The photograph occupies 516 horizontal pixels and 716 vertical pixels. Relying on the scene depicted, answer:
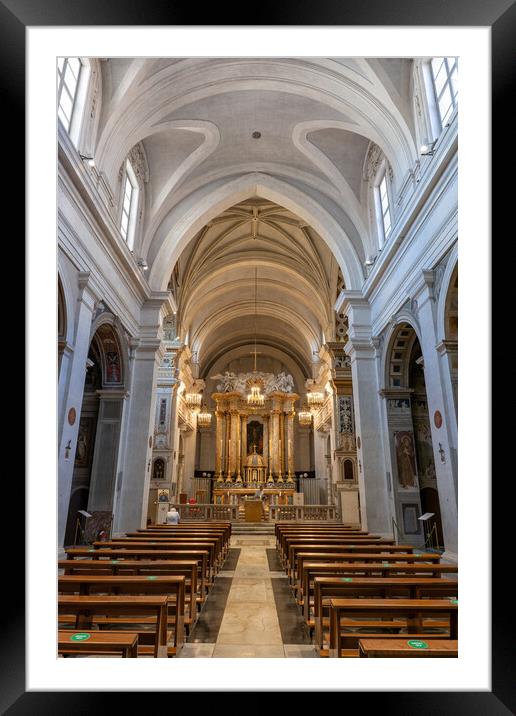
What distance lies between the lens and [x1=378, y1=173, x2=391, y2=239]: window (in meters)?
11.1

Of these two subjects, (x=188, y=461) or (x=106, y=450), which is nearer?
(x=106, y=450)

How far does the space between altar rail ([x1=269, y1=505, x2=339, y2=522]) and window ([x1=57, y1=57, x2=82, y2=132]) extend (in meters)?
13.5

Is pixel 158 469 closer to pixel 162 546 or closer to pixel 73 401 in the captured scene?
pixel 73 401

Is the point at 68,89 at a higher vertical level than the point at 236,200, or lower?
lower

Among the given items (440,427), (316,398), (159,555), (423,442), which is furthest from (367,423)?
(316,398)

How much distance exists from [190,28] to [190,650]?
4.40m

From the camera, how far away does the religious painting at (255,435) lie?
91.2 ft

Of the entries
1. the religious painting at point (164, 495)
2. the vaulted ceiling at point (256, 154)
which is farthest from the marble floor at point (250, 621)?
the religious painting at point (164, 495)

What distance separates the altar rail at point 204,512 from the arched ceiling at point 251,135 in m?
8.46

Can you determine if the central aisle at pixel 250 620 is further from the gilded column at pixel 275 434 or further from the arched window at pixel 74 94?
the gilded column at pixel 275 434

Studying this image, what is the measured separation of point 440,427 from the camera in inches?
292

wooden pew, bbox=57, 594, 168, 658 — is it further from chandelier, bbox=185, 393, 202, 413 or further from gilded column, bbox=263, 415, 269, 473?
gilded column, bbox=263, 415, 269, 473

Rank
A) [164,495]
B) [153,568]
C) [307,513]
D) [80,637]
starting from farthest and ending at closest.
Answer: [307,513]
[164,495]
[153,568]
[80,637]

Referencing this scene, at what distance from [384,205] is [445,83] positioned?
384 centimetres
